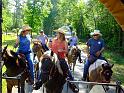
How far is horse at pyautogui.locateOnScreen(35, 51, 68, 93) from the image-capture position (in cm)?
816

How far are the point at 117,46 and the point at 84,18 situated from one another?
22114 millimetres

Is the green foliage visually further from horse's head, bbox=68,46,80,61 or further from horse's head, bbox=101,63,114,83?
horse's head, bbox=101,63,114,83

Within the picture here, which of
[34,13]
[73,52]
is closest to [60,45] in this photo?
[73,52]

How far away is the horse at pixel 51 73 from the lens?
8.16 meters

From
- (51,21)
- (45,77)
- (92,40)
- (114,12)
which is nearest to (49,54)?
(45,77)

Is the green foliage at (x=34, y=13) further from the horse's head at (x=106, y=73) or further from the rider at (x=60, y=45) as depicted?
the horse's head at (x=106, y=73)

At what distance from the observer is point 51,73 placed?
8398mm

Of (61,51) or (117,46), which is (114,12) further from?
(117,46)

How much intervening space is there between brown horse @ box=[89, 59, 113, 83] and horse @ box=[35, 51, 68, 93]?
133cm

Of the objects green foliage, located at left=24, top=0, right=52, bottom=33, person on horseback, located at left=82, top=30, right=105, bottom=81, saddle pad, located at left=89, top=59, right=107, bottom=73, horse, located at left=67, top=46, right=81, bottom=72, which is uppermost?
green foliage, located at left=24, top=0, right=52, bottom=33

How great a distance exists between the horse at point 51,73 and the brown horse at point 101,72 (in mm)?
1330

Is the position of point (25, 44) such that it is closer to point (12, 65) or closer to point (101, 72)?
point (12, 65)

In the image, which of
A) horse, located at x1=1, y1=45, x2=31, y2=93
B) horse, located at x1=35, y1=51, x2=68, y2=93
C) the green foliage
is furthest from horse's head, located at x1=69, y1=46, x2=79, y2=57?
the green foliage

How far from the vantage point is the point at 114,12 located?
1988 mm
